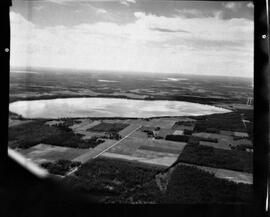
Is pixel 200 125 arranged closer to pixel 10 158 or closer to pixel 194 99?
pixel 194 99

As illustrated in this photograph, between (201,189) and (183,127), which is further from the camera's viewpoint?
(183,127)

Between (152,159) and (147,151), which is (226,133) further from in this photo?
(152,159)

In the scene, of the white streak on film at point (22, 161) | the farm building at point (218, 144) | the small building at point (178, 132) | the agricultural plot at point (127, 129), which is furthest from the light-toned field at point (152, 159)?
the small building at point (178, 132)

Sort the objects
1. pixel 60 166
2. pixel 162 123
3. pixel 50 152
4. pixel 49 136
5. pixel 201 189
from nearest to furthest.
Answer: pixel 201 189
pixel 60 166
pixel 50 152
pixel 49 136
pixel 162 123

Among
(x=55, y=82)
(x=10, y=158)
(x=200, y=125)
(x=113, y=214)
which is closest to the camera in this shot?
(x=113, y=214)

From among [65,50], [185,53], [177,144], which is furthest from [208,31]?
[177,144]

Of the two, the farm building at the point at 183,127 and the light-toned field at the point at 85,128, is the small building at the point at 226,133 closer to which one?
the farm building at the point at 183,127

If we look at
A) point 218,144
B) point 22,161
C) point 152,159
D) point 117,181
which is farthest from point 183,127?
point 22,161
